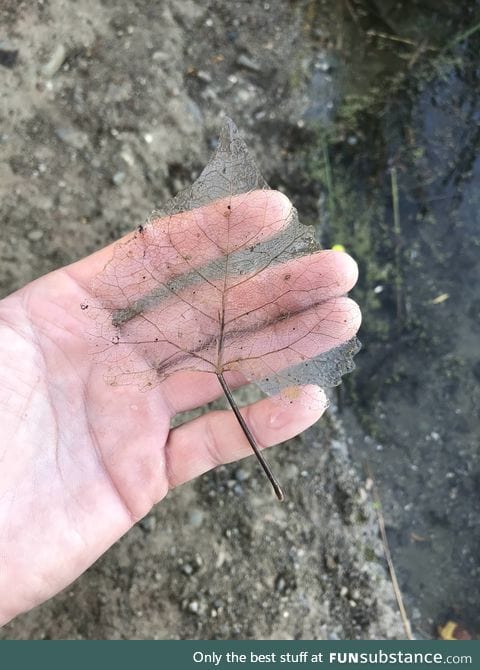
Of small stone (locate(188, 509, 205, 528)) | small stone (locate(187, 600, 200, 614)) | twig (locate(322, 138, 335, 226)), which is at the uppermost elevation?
twig (locate(322, 138, 335, 226))

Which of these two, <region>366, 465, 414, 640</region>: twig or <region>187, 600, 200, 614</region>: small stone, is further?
<region>366, 465, 414, 640</region>: twig

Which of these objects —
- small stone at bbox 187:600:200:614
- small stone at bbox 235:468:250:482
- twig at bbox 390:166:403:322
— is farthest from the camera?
twig at bbox 390:166:403:322

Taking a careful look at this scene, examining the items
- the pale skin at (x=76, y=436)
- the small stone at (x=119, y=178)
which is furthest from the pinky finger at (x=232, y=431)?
the small stone at (x=119, y=178)

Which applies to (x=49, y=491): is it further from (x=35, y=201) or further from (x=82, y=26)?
(x=82, y=26)

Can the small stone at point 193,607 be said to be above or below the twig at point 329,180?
below

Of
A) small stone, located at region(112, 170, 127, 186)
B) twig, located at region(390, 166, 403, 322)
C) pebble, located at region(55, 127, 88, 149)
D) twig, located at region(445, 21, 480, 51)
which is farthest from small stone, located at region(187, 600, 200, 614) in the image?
twig, located at region(445, 21, 480, 51)

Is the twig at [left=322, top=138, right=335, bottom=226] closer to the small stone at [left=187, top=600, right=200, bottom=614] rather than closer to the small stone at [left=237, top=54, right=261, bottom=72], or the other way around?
the small stone at [left=237, top=54, right=261, bottom=72]

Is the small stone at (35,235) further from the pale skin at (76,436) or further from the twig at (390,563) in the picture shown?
the twig at (390,563)

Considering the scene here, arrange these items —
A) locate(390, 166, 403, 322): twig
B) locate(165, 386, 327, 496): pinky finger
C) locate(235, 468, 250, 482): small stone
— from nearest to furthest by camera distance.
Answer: locate(165, 386, 327, 496): pinky finger
locate(235, 468, 250, 482): small stone
locate(390, 166, 403, 322): twig
